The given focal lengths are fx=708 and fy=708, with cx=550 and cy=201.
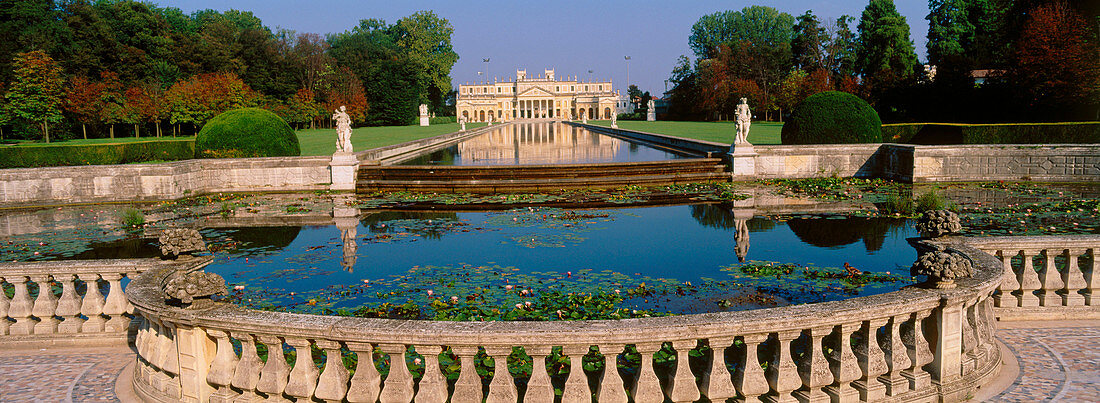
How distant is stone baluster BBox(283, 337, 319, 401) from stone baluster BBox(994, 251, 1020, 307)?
538 centimetres

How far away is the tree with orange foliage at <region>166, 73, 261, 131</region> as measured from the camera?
45688 mm

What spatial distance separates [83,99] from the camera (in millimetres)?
44250

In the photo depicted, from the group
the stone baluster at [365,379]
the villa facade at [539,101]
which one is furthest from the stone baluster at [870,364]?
the villa facade at [539,101]

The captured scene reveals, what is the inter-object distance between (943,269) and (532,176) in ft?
42.8

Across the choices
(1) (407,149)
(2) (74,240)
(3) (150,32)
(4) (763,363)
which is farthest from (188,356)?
(3) (150,32)

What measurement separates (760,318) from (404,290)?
4.34 meters

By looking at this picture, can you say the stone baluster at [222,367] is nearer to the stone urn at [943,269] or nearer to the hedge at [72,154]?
the stone urn at [943,269]

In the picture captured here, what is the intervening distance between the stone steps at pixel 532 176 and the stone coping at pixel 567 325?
39.4 ft

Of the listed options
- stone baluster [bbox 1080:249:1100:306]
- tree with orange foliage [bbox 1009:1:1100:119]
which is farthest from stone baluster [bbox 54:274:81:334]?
tree with orange foliage [bbox 1009:1:1100:119]

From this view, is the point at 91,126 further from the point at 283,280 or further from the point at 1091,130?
the point at 1091,130

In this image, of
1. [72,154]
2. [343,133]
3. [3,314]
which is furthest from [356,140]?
[3,314]

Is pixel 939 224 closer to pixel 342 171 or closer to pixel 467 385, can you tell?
pixel 467 385

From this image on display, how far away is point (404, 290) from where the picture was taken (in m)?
7.20

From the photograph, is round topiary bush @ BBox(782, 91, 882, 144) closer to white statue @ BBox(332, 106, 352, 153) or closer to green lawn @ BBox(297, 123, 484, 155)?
white statue @ BBox(332, 106, 352, 153)
